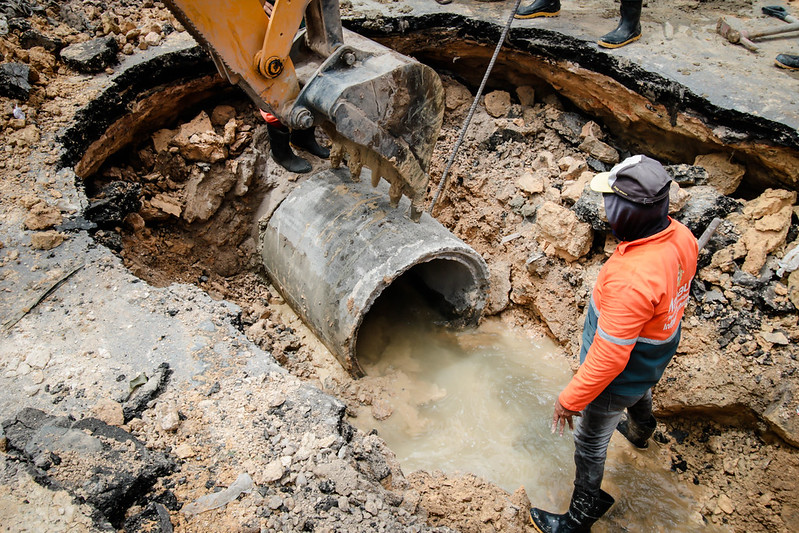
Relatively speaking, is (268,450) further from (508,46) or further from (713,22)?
(713,22)

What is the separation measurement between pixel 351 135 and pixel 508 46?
2165 millimetres

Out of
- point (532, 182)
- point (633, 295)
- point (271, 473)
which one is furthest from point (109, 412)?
point (532, 182)

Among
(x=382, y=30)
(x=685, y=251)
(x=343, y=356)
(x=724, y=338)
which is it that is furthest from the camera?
(x=382, y=30)

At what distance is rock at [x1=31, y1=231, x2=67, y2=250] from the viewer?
9.13 feet

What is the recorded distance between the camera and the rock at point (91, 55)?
139 inches

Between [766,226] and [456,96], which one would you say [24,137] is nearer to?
[456,96]

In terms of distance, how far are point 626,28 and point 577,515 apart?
3.39 metres

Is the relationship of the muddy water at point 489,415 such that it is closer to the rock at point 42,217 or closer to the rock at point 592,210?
the rock at point 592,210

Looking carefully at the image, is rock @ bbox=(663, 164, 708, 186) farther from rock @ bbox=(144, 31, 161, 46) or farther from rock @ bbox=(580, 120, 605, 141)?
rock @ bbox=(144, 31, 161, 46)

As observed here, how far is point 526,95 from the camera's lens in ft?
14.6

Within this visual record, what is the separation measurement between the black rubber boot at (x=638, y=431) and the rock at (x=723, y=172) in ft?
5.58

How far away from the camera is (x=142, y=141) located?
12.5 ft

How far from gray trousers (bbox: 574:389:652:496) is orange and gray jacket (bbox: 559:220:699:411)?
0.17 metres

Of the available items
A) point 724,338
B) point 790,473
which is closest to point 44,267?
point 724,338
